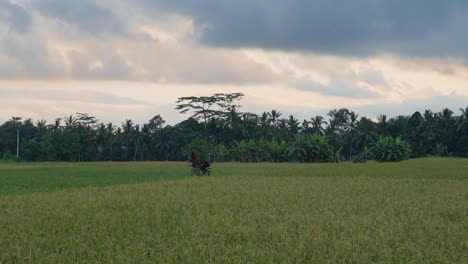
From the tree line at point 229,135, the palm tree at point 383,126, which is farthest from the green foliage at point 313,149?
the palm tree at point 383,126

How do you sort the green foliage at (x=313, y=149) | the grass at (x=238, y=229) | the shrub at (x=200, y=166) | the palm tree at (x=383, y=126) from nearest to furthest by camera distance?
the grass at (x=238, y=229)
the shrub at (x=200, y=166)
the green foliage at (x=313, y=149)
the palm tree at (x=383, y=126)

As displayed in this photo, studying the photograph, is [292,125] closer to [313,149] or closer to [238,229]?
[313,149]

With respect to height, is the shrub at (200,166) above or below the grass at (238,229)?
above

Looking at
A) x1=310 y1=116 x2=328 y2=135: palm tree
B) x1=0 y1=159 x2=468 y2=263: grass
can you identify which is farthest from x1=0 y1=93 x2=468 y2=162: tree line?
x1=0 y1=159 x2=468 y2=263: grass

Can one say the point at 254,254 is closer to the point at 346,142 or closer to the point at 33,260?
the point at 33,260

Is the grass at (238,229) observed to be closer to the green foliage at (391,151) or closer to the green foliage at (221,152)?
the green foliage at (391,151)

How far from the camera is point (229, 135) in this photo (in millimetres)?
67188

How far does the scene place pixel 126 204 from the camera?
31.6ft

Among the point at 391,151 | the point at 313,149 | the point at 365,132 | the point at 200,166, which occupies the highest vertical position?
the point at 365,132

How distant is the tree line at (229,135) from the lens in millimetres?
59812

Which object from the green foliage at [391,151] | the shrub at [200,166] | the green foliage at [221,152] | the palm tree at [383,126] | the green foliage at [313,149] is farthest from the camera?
the palm tree at [383,126]

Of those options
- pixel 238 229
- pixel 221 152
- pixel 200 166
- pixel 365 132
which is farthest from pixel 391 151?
pixel 238 229

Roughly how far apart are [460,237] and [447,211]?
2.37 meters

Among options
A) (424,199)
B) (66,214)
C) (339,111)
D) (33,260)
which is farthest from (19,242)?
(339,111)
